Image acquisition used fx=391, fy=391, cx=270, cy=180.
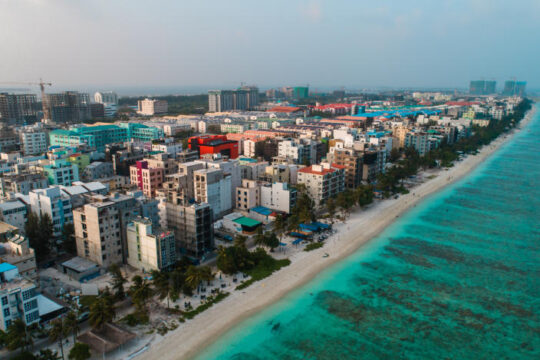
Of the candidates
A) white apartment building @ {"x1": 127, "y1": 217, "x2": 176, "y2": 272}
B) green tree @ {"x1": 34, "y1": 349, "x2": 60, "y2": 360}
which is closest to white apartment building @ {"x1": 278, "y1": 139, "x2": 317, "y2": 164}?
white apartment building @ {"x1": 127, "y1": 217, "x2": 176, "y2": 272}

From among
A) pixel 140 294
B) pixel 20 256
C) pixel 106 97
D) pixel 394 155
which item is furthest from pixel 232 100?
pixel 140 294

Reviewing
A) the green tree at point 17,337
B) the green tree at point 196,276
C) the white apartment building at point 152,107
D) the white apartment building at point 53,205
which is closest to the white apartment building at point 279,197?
the green tree at point 196,276

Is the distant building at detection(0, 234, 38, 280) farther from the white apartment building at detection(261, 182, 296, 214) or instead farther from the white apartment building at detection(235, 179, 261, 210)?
the white apartment building at detection(261, 182, 296, 214)

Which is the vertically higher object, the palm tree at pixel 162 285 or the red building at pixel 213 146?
the red building at pixel 213 146

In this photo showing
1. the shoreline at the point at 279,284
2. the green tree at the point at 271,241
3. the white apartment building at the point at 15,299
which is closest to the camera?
the white apartment building at the point at 15,299

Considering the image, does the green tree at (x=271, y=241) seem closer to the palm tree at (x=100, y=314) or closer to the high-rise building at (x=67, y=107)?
the palm tree at (x=100, y=314)

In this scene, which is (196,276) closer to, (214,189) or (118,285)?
(118,285)
